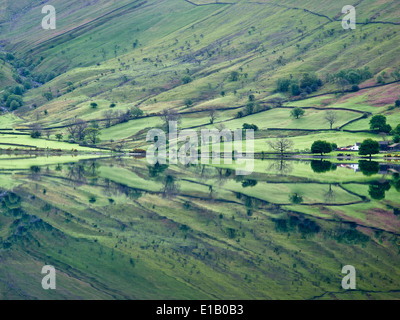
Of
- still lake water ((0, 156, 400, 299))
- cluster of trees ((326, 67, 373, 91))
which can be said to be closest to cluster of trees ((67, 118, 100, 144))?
still lake water ((0, 156, 400, 299))

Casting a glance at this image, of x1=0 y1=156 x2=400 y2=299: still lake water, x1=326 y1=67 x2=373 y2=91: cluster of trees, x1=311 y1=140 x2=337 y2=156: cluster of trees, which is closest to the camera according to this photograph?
x1=0 y1=156 x2=400 y2=299: still lake water

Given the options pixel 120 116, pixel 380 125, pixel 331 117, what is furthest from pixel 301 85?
pixel 120 116

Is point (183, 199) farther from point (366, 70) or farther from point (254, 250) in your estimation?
point (366, 70)

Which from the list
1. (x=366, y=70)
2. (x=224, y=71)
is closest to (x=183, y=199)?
(x=366, y=70)

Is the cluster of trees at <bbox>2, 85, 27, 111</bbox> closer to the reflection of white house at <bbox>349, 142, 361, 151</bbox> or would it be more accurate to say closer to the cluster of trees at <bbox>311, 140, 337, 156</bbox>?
the cluster of trees at <bbox>311, 140, 337, 156</bbox>

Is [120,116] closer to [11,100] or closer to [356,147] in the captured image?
[11,100]

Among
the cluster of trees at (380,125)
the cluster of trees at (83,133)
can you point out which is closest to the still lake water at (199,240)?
the cluster of trees at (380,125)

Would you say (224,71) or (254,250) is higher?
(224,71)
